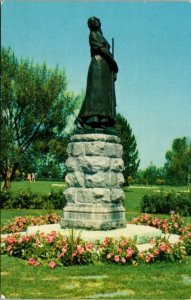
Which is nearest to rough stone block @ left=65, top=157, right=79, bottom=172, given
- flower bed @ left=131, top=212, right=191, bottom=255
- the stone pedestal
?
the stone pedestal

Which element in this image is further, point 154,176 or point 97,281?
point 154,176

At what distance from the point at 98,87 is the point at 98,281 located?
5037 mm

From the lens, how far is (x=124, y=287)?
6.87m

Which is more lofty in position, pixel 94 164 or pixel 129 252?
pixel 94 164

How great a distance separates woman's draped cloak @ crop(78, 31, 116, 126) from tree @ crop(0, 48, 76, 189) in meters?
12.7

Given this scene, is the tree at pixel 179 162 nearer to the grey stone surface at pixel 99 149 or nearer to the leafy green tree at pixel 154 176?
the leafy green tree at pixel 154 176

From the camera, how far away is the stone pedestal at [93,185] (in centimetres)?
1004

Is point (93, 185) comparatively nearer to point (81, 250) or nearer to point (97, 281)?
point (81, 250)

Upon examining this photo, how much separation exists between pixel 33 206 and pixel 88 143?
40.9ft

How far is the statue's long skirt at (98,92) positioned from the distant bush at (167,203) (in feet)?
36.7

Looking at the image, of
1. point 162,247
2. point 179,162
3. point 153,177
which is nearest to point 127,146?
point 179,162

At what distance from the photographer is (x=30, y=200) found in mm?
21969

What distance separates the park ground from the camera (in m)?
6.45

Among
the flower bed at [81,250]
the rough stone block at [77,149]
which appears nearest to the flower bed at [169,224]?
the flower bed at [81,250]
